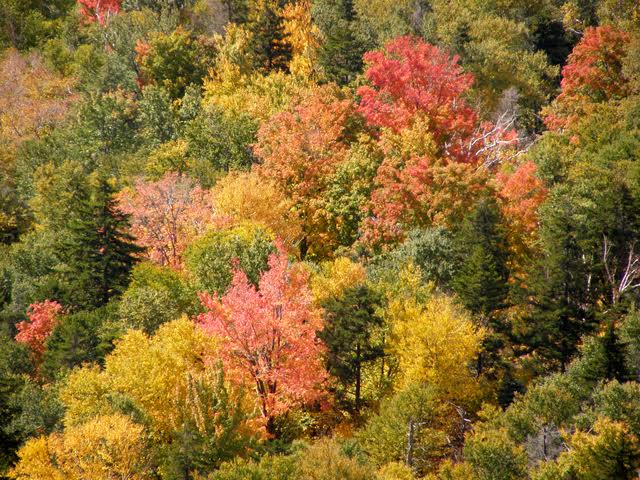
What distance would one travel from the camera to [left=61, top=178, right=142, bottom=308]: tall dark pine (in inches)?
2045

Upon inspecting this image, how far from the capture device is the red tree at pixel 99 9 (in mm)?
90625

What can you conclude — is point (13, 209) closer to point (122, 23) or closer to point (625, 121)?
point (122, 23)

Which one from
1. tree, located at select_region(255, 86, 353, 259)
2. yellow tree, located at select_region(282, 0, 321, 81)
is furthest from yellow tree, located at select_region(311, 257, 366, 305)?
yellow tree, located at select_region(282, 0, 321, 81)

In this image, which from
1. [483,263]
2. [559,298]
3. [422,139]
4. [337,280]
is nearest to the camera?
[559,298]

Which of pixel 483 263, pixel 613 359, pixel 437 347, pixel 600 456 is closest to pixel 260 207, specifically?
pixel 483 263

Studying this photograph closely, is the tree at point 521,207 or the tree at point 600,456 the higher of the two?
the tree at point 521,207

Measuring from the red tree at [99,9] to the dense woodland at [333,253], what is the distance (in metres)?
10.0

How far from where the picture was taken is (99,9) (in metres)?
92.2

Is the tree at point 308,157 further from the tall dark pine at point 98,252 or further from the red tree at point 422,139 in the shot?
the tall dark pine at point 98,252

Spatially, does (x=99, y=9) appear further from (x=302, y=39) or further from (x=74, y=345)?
(x=74, y=345)

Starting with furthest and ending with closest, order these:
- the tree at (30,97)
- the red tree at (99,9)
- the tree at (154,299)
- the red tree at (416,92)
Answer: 1. the red tree at (99,9)
2. the tree at (30,97)
3. the red tree at (416,92)
4. the tree at (154,299)

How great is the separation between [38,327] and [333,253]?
61.8 feet

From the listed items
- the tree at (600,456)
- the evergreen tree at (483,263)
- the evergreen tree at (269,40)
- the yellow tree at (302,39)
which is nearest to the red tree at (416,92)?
the yellow tree at (302,39)

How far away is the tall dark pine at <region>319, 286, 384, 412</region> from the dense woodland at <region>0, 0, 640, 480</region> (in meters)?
0.14
